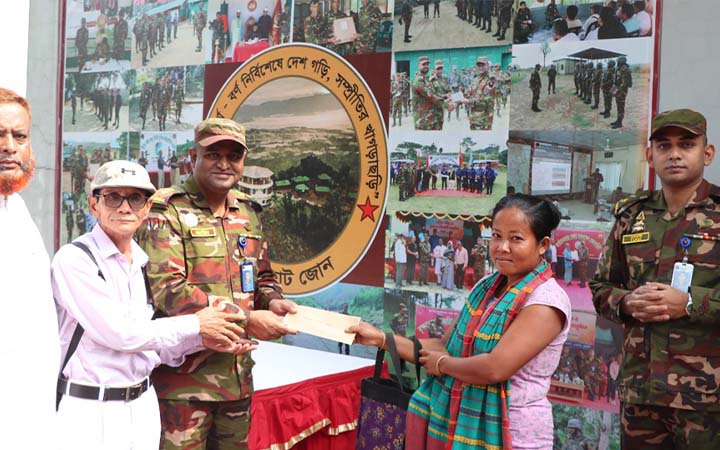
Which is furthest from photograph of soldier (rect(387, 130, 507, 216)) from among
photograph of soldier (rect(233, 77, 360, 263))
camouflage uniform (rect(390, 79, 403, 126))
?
photograph of soldier (rect(233, 77, 360, 263))

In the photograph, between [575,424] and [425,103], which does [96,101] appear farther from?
[575,424]

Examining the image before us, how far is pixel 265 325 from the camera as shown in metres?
2.90

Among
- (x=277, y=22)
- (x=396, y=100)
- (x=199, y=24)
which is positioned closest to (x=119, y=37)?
(x=199, y=24)

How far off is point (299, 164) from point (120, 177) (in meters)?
3.05

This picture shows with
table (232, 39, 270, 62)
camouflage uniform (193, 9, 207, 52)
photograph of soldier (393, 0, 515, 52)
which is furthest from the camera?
camouflage uniform (193, 9, 207, 52)

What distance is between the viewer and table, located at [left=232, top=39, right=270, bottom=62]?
560cm

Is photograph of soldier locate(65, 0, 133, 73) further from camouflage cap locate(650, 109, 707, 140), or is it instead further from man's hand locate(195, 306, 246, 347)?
camouflage cap locate(650, 109, 707, 140)

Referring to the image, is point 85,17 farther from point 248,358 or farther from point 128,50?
point 248,358

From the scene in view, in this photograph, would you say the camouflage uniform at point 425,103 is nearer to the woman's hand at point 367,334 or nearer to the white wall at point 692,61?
the white wall at point 692,61

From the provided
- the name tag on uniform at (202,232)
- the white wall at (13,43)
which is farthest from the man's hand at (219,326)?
the white wall at (13,43)

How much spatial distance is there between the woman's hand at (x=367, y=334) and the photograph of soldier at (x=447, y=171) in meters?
1.86

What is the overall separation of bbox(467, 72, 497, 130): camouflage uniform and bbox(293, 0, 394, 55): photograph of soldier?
2.36 ft

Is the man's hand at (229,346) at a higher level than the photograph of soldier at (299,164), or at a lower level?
lower

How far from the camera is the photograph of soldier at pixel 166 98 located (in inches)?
238
